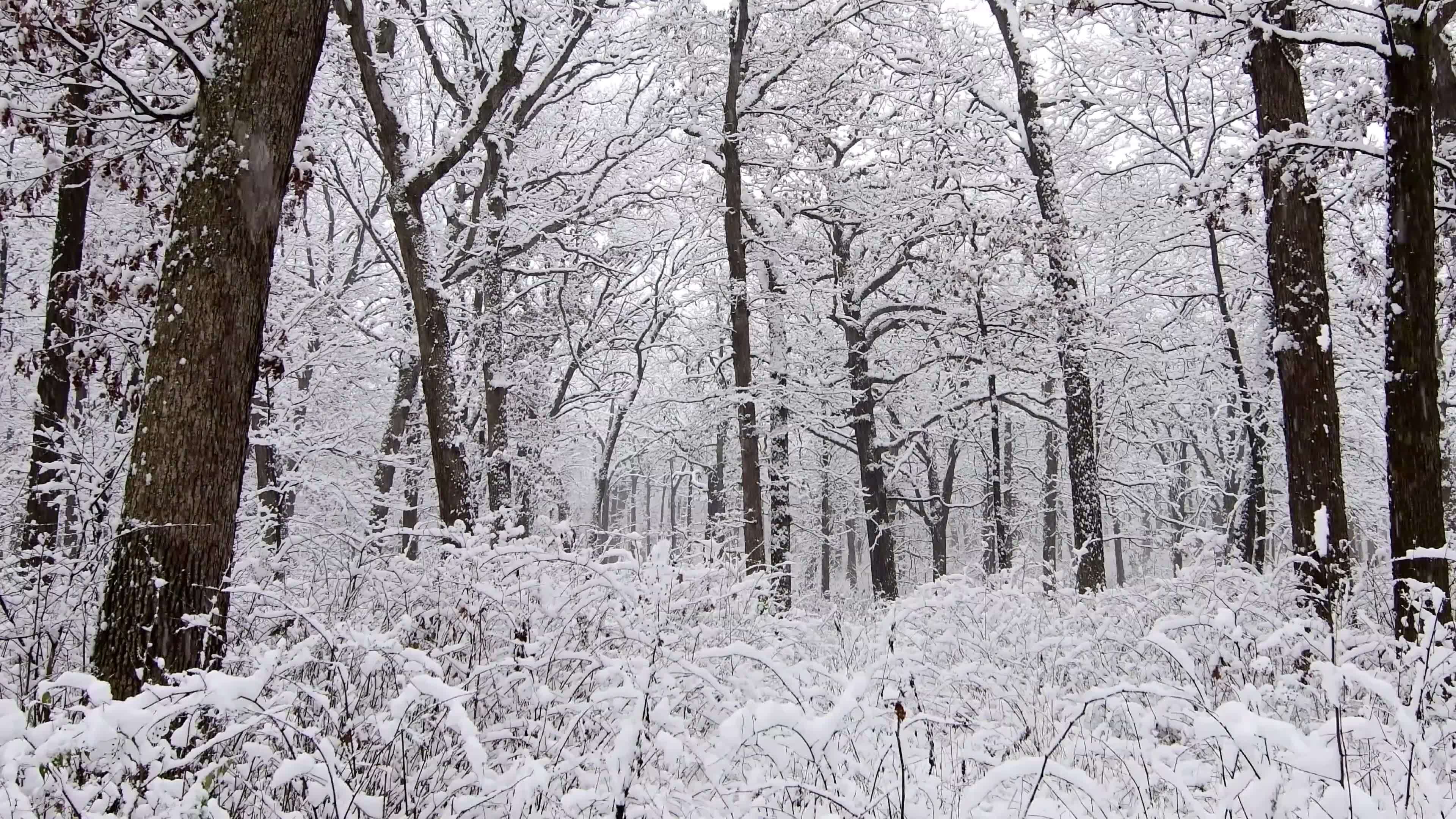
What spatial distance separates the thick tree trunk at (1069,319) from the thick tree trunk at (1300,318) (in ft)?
17.1

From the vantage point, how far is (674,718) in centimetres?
308

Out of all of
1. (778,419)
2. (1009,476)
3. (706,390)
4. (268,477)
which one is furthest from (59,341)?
(1009,476)

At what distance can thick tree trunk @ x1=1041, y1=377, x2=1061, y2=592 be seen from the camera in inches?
976

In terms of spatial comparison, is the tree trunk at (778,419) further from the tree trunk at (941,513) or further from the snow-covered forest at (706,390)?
the tree trunk at (941,513)

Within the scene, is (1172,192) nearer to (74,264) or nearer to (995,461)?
(995,461)

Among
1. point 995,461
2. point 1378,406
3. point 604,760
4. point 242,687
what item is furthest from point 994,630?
point 1378,406

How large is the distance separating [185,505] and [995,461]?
1316 cm

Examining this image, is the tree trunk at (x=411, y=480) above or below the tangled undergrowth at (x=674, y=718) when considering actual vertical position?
above

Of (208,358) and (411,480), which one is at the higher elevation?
(208,358)

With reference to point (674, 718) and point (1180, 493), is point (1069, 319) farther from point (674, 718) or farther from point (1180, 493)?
point (1180, 493)

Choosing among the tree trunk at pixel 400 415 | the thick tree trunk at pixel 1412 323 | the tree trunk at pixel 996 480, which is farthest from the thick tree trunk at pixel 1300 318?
the tree trunk at pixel 400 415

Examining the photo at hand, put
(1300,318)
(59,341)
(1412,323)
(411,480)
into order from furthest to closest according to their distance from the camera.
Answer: (411,480)
(59,341)
(1300,318)
(1412,323)

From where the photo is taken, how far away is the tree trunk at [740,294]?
1312 centimetres

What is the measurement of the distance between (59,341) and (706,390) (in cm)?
1237
